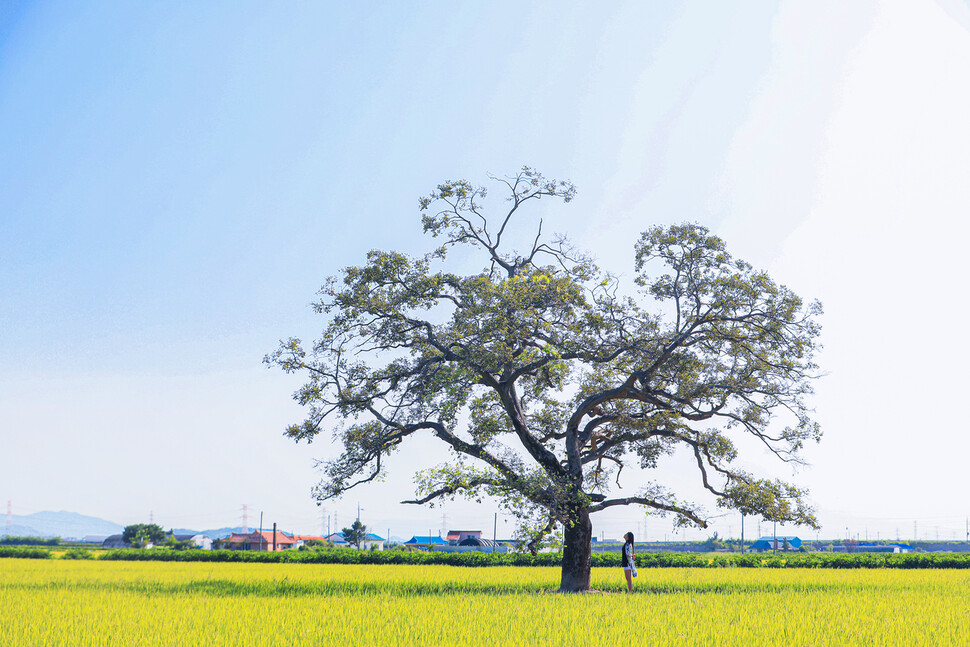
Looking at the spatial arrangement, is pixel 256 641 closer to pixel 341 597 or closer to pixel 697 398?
pixel 341 597

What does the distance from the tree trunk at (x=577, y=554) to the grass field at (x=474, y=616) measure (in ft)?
2.77

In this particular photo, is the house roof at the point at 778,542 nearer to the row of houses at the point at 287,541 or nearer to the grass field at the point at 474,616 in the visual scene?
the row of houses at the point at 287,541

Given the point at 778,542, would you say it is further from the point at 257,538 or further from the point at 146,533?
the point at 146,533

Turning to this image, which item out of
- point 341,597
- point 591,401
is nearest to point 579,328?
point 591,401

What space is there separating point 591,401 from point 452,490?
4749 mm

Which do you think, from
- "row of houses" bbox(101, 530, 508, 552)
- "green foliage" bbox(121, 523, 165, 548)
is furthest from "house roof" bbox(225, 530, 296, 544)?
"green foliage" bbox(121, 523, 165, 548)

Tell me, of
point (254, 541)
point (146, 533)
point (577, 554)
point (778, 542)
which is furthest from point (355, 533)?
point (577, 554)

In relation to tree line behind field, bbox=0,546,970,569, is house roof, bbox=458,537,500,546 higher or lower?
lower

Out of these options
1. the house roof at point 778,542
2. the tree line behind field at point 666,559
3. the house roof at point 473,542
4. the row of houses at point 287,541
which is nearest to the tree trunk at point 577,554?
the tree line behind field at point 666,559

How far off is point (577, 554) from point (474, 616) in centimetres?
855

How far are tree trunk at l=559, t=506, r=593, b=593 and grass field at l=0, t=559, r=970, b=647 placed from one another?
2.77 ft

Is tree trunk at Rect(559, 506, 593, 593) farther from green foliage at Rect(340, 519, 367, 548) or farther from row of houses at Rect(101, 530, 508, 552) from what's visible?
green foliage at Rect(340, 519, 367, 548)

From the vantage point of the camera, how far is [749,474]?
72.9 ft

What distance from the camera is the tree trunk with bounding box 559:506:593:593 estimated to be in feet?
69.0
